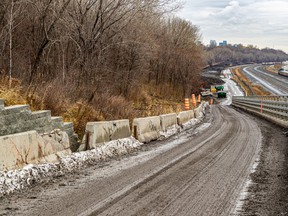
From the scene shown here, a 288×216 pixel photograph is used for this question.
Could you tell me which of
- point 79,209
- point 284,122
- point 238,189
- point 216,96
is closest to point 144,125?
point 238,189

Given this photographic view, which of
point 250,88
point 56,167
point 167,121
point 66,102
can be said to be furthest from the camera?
point 250,88

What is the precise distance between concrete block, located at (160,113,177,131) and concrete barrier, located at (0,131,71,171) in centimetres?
595

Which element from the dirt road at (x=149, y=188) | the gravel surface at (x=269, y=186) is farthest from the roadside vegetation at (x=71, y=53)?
the gravel surface at (x=269, y=186)

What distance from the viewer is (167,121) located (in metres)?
13.6

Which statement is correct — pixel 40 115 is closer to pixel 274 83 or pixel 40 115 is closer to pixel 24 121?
pixel 24 121

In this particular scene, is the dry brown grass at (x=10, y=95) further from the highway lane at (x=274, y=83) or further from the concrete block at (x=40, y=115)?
the highway lane at (x=274, y=83)

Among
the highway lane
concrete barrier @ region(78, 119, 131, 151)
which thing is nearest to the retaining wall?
concrete barrier @ region(78, 119, 131, 151)

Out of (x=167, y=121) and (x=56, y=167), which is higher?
(x=56, y=167)

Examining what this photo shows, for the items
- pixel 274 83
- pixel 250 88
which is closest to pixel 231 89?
pixel 274 83

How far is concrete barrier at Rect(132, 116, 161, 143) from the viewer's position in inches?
414

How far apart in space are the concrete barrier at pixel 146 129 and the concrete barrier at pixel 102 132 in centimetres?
53

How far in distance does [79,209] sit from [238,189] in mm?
2676

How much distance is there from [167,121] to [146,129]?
8.46ft

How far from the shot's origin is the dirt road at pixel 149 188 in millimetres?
4523
